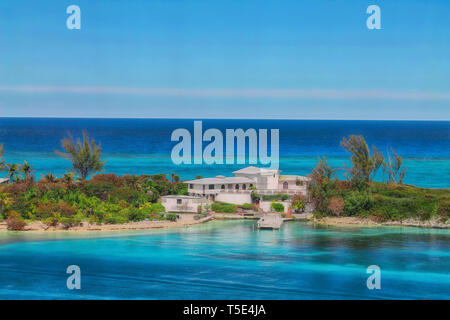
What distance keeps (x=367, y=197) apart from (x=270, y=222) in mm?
7165

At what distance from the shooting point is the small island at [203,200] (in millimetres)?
38000

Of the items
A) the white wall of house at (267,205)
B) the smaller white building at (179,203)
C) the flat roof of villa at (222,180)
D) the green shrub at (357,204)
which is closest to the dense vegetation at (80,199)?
the smaller white building at (179,203)

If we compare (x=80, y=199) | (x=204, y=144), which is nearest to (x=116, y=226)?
(x=80, y=199)

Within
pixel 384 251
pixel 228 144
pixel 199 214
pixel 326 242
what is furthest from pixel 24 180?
pixel 228 144

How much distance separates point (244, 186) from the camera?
4606 centimetres

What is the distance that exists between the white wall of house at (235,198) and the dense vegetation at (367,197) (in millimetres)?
4690

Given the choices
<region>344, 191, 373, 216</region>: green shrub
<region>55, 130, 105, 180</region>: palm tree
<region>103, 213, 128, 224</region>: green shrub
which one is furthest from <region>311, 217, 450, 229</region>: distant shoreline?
<region>55, 130, 105, 180</region>: palm tree

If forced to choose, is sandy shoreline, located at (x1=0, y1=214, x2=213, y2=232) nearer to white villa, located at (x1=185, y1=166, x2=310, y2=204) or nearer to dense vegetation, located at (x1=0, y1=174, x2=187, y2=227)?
dense vegetation, located at (x1=0, y1=174, x2=187, y2=227)

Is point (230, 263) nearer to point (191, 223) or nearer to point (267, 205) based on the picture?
A: point (191, 223)

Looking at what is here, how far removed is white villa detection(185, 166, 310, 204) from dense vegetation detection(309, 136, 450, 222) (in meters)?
2.15

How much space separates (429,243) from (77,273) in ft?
63.6

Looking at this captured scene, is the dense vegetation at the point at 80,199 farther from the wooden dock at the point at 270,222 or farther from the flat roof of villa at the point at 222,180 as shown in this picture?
the wooden dock at the point at 270,222

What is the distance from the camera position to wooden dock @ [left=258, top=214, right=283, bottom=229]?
3809cm
